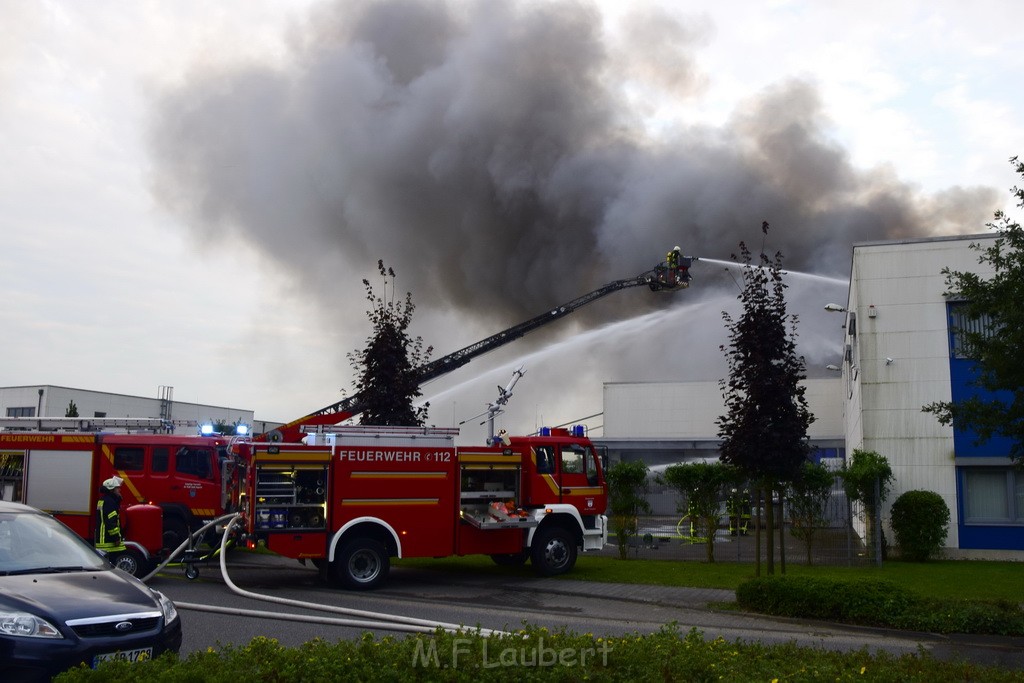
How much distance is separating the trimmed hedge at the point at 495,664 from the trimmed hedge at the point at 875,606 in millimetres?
4138

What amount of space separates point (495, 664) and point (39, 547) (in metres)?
4.28

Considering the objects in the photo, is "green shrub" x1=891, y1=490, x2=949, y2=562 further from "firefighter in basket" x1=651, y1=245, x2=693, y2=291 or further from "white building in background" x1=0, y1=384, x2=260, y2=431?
"white building in background" x1=0, y1=384, x2=260, y2=431

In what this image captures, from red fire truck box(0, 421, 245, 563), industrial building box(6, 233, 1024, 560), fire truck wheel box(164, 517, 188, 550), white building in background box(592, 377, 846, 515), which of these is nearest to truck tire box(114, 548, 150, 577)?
red fire truck box(0, 421, 245, 563)

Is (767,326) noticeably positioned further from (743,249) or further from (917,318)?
(917,318)

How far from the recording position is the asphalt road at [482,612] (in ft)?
32.3

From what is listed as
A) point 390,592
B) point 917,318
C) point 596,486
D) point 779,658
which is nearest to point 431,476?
point 390,592

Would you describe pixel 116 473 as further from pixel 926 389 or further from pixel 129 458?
pixel 926 389

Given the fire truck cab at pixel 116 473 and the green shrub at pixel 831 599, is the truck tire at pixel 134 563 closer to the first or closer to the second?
the fire truck cab at pixel 116 473

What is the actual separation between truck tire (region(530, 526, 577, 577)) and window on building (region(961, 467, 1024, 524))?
1003 centimetres

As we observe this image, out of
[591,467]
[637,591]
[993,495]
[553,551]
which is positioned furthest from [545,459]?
[993,495]

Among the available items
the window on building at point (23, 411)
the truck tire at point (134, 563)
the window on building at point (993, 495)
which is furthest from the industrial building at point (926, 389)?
the window on building at point (23, 411)

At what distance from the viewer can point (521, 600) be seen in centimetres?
1346

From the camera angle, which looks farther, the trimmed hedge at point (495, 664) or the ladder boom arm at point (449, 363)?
the ladder boom arm at point (449, 363)

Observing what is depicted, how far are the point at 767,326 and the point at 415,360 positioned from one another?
385 inches
